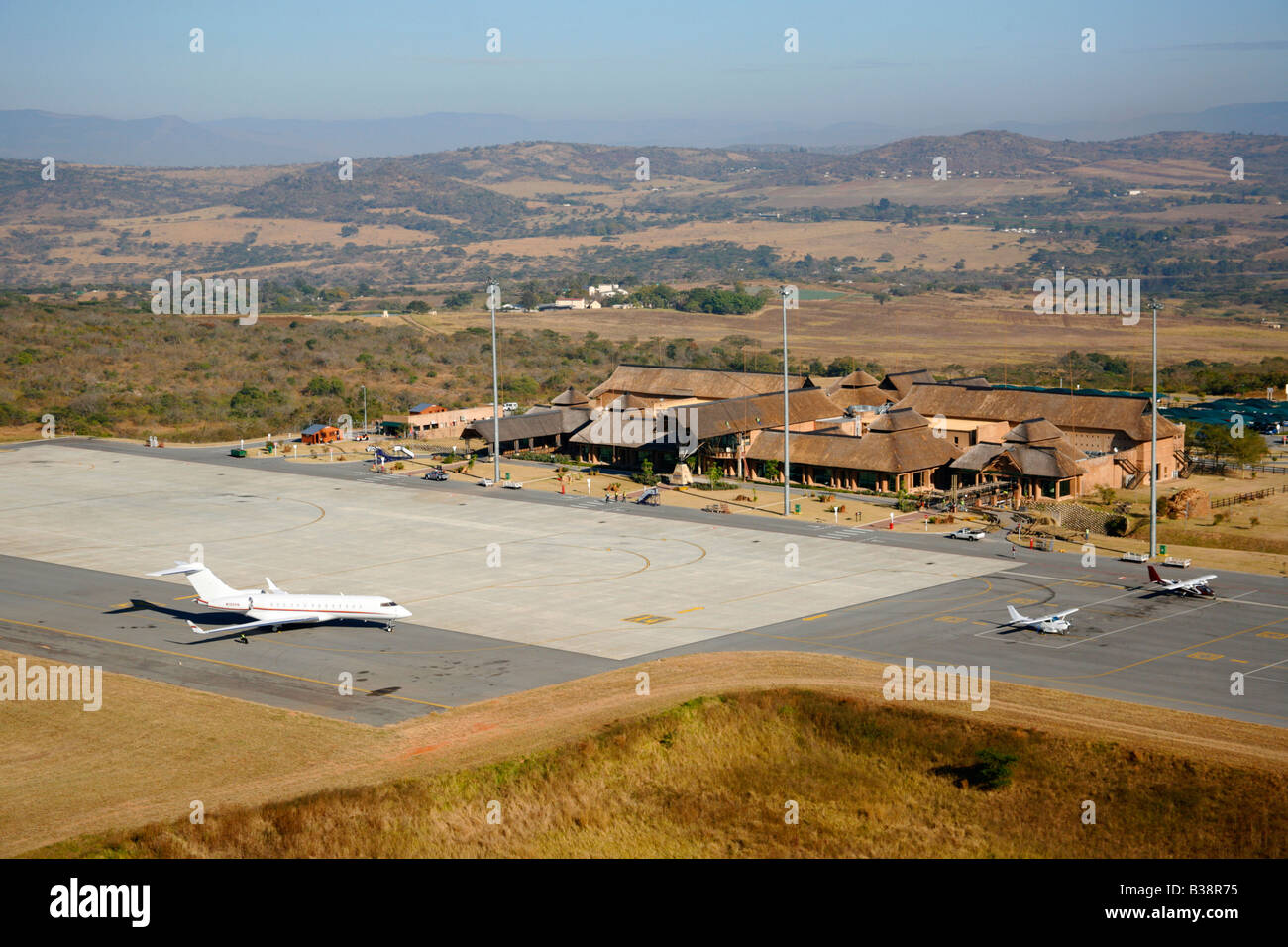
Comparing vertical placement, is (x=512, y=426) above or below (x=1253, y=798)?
above

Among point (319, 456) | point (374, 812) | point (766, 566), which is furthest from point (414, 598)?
point (319, 456)

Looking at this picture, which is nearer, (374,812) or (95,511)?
(374,812)

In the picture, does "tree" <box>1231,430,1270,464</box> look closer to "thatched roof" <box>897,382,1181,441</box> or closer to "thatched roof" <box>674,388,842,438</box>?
"thatched roof" <box>897,382,1181,441</box>

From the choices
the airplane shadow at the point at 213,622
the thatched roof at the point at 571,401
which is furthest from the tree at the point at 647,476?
the airplane shadow at the point at 213,622

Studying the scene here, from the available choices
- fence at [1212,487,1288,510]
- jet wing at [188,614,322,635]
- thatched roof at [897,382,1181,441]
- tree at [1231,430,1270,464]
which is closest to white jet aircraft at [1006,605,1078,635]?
jet wing at [188,614,322,635]
